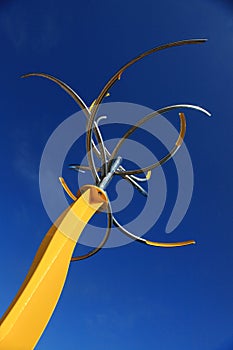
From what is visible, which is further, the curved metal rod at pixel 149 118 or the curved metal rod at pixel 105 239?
the curved metal rod at pixel 149 118

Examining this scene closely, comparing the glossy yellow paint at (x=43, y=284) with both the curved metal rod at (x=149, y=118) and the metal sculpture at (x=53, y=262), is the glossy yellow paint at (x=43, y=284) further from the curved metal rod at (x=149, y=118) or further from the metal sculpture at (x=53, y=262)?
the curved metal rod at (x=149, y=118)

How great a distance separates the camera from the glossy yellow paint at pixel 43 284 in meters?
4.47

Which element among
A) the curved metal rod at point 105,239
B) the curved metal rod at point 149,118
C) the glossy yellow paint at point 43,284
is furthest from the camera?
the curved metal rod at point 149,118

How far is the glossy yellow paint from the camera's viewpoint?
4466 millimetres

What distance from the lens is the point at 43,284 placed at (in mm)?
4934

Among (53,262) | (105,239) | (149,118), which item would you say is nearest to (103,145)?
(149,118)

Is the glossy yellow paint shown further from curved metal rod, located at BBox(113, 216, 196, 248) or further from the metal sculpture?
curved metal rod, located at BBox(113, 216, 196, 248)

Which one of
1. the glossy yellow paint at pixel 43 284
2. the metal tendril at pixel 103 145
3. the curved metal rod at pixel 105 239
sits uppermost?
the metal tendril at pixel 103 145

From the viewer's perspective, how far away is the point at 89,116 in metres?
7.19

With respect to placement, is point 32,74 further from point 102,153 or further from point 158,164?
point 158,164

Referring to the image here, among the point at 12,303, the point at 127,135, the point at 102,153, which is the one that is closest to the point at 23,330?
the point at 12,303

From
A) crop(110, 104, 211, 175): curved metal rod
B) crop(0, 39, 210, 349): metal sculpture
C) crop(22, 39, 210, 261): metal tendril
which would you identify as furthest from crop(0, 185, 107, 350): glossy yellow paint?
crop(110, 104, 211, 175): curved metal rod

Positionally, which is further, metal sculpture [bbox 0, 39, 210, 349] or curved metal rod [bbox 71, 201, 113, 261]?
curved metal rod [bbox 71, 201, 113, 261]

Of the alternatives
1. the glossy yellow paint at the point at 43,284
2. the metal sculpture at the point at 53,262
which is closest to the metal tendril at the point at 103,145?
the metal sculpture at the point at 53,262
